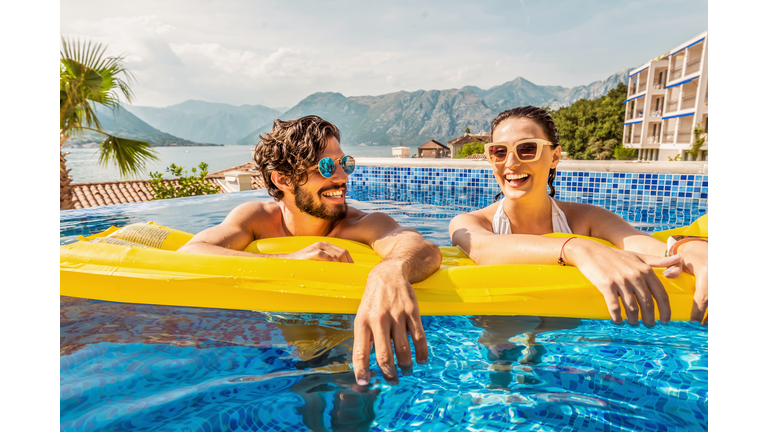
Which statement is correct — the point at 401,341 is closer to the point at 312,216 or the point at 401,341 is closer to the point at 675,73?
the point at 312,216

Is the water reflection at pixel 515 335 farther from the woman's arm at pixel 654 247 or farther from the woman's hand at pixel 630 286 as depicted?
the woman's arm at pixel 654 247

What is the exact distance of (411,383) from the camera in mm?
1410

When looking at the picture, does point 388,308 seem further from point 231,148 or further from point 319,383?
point 231,148

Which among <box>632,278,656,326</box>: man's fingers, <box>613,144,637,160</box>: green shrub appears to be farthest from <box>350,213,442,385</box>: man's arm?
<box>613,144,637,160</box>: green shrub

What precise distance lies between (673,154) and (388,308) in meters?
38.5

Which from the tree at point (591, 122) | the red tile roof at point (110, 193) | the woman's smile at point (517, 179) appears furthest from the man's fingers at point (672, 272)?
the tree at point (591, 122)

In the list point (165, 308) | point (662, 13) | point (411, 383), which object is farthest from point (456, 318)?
point (662, 13)

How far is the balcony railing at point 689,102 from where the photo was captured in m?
29.4

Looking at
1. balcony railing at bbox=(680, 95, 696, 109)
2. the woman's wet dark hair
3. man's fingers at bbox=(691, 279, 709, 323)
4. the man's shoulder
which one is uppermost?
balcony railing at bbox=(680, 95, 696, 109)

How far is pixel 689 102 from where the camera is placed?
2983 centimetres

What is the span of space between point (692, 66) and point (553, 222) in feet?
121

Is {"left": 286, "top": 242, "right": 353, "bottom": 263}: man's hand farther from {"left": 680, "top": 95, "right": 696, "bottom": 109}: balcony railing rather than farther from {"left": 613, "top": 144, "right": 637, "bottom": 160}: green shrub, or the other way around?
{"left": 613, "top": 144, "right": 637, "bottom": 160}: green shrub

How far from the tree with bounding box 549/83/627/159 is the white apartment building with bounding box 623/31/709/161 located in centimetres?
290

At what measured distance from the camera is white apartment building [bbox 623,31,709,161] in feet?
93.6
